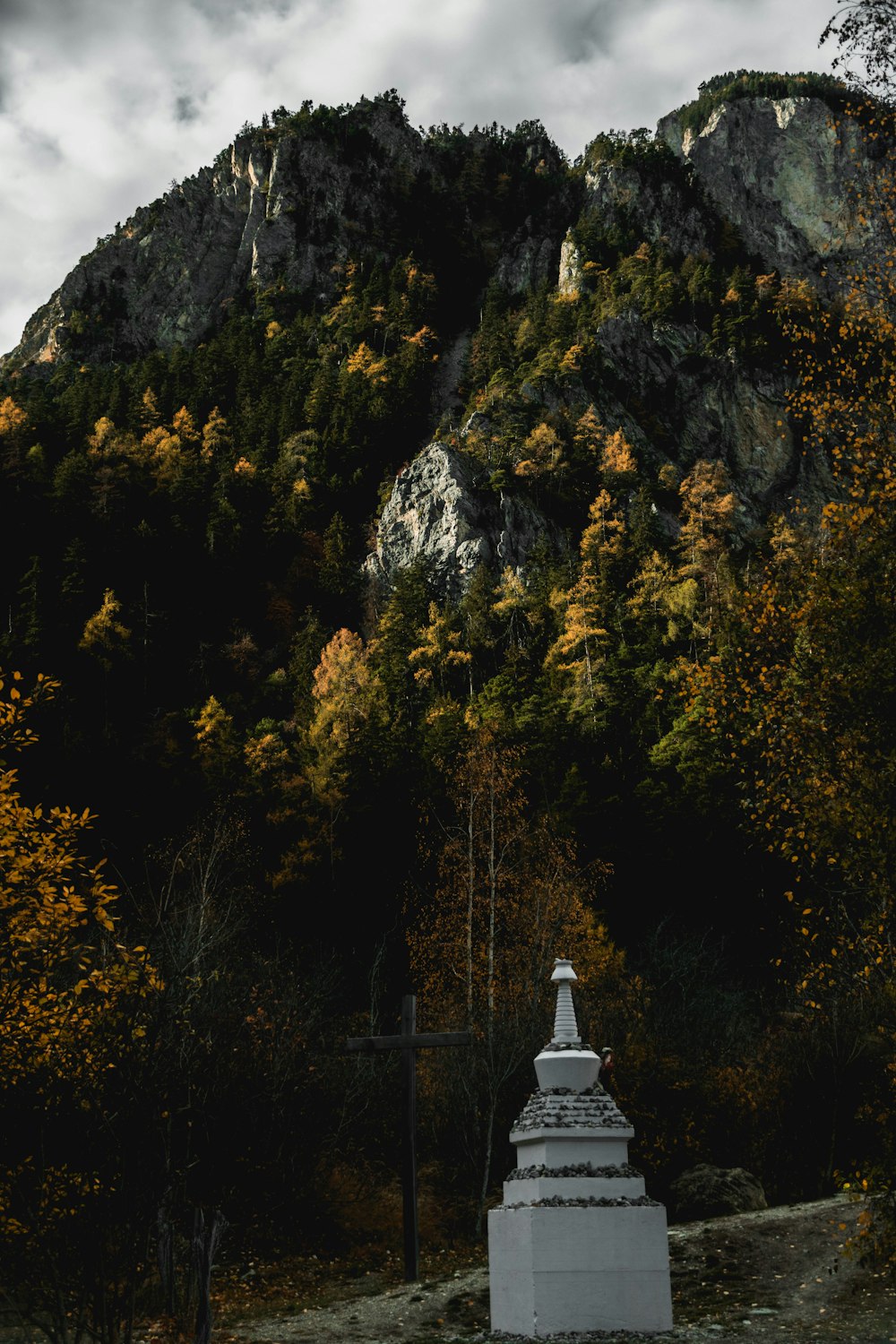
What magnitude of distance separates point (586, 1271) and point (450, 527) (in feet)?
221

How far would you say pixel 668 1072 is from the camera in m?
23.6

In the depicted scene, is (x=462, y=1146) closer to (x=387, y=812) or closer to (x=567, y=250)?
(x=387, y=812)

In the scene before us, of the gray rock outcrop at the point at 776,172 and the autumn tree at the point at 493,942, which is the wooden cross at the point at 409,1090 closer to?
the autumn tree at the point at 493,942

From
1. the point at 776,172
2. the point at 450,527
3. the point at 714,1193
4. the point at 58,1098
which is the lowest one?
the point at 714,1193

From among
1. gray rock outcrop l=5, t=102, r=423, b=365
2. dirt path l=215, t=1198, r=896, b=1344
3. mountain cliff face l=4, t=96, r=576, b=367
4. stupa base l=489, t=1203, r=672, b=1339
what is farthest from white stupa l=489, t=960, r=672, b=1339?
gray rock outcrop l=5, t=102, r=423, b=365

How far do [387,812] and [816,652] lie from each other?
34782mm

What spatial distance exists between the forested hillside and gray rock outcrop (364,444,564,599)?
A: 439 millimetres

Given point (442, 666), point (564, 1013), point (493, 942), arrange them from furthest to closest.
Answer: point (442, 666), point (493, 942), point (564, 1013)

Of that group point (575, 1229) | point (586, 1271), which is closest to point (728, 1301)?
point (586, 1271)

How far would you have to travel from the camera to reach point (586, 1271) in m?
10.6

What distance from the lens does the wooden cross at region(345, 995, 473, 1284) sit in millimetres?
17094

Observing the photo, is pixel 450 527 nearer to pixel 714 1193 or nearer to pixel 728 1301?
pixel 714 1193

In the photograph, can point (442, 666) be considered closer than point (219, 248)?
Yes

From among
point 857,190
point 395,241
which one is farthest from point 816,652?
point 395,241
